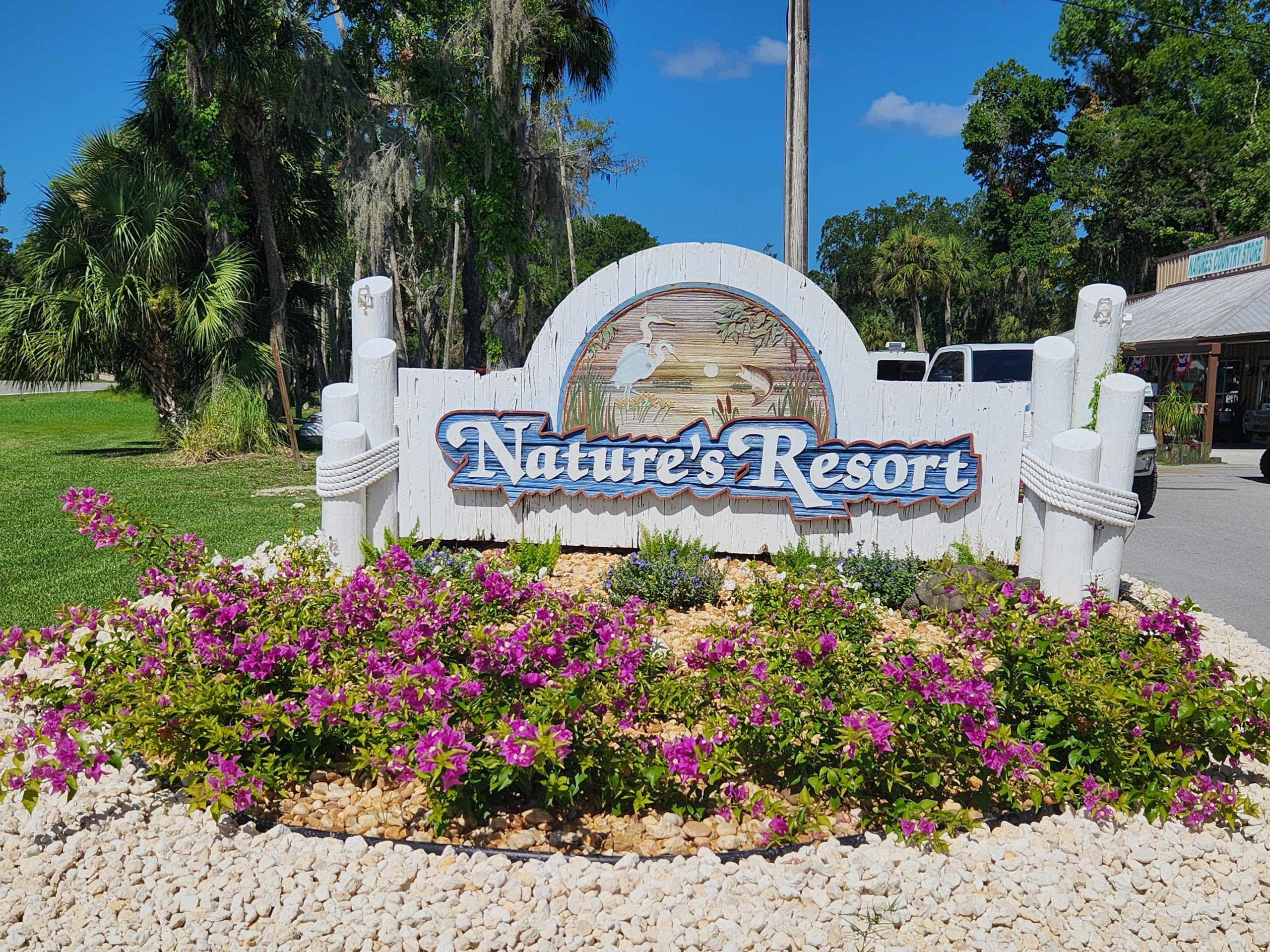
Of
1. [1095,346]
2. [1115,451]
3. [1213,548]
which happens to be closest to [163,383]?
[1095,346]

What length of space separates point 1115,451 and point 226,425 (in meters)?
13.4

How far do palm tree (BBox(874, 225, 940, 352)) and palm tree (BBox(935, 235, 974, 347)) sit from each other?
231 millimetres

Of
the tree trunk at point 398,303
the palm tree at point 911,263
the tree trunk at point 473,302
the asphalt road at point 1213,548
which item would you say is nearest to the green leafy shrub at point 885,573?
the asphalt road at point 1213,548

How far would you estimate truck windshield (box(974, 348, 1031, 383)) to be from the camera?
10.6 m

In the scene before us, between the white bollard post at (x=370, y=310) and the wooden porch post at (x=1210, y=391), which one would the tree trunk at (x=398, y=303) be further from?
the wooden porch post at (x=1210, y=391)

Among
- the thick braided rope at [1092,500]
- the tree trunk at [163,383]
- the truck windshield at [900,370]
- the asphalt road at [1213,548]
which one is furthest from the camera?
the tree trunk at [163,383]

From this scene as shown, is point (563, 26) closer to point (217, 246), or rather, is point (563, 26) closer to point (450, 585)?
point (217, 246)

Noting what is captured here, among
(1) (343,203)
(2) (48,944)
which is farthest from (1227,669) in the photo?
(1) (343,203)

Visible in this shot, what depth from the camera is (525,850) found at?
300 cm

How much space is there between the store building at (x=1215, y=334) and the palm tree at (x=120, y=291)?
58.0 feet

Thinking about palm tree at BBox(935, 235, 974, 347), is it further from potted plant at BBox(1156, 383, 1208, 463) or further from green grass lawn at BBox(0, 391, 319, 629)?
green grass lawn at BBox(0, 391, 319, 629)

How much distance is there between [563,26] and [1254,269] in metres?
17.2

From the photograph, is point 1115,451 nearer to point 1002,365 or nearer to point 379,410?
point 379,410

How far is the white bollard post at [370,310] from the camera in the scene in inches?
244
